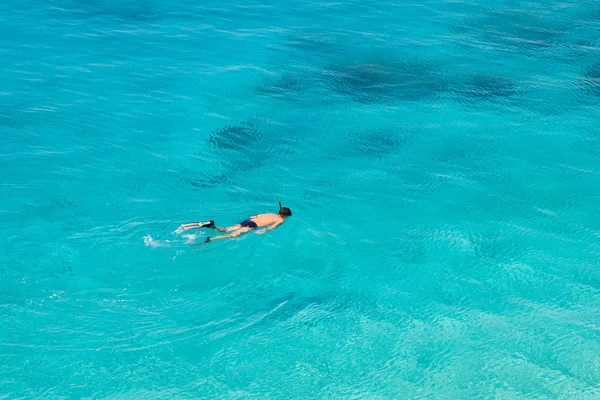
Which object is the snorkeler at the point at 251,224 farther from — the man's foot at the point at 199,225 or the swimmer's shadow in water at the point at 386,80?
the swimmer's shadow in water at the point at 386,80

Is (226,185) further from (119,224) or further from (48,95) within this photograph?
(48,95)

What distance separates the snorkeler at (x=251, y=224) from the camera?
16922mm

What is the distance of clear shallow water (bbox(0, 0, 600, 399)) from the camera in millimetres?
14562

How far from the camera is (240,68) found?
26.6 meters

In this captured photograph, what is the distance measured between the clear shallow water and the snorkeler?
1.11ft

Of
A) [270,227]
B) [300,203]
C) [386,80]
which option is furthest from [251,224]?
[386,80]

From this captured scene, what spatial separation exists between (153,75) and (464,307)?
1576 cm

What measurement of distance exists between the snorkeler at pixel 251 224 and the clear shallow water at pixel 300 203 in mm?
338

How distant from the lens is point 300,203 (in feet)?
63.6

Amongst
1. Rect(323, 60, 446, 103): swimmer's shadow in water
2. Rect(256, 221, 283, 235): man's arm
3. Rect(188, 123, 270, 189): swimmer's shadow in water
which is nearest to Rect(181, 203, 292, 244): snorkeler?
Rect(256, 221, 283, 235): man's arm

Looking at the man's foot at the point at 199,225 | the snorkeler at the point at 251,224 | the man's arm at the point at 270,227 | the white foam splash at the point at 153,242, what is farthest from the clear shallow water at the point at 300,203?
the man's foot at the point at 199,225

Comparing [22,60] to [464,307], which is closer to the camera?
[464,307]

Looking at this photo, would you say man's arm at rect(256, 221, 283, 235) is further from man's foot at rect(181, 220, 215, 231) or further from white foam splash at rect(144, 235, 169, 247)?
white foam splash at rect(144, 235, 169, 247)

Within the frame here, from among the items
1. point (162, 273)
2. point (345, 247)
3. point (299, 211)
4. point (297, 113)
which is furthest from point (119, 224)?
point (297, 113)
